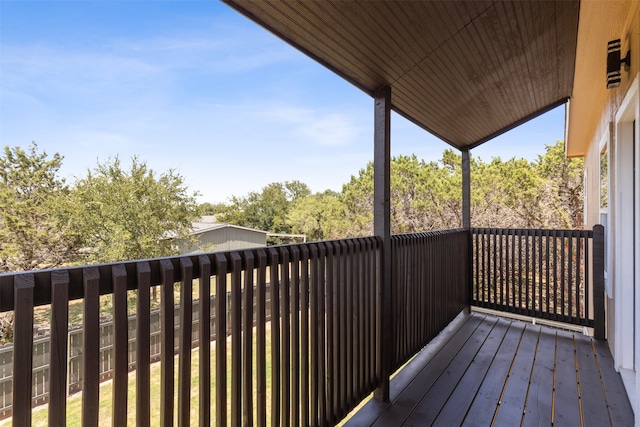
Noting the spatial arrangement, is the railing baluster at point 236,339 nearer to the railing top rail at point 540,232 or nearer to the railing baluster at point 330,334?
the railing baluster at point 330,334

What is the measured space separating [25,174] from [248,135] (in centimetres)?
1755

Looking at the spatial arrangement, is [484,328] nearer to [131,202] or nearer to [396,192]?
[396,192]

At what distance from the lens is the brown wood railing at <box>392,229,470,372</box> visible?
2.88 meters

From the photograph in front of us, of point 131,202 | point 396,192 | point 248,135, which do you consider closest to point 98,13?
point 131,202

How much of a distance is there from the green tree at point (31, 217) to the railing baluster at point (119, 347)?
11367 millimetres

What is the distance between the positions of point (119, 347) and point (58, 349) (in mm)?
168

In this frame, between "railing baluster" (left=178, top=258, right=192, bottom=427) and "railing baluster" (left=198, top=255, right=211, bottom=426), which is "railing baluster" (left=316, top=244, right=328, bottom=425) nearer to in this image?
"railing baluster" (left=198, top=255, right=211, bottom=426)

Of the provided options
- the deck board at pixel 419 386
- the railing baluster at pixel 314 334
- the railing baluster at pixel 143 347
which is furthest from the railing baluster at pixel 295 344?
the railing baluster at pixel 143 347

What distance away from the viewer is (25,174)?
37.3 feet

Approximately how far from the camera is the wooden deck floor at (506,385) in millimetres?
2289

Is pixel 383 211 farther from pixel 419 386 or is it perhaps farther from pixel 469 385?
pixel 469 385

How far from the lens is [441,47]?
236 cm

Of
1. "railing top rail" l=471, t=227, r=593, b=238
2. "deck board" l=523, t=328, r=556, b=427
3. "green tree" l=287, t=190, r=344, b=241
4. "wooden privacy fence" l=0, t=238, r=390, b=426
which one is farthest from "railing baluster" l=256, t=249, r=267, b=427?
"green tree" l=287, t=190, r=344, b=241

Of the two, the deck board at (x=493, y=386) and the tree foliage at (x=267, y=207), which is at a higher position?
the tree foliage at (x=267, y=207)
